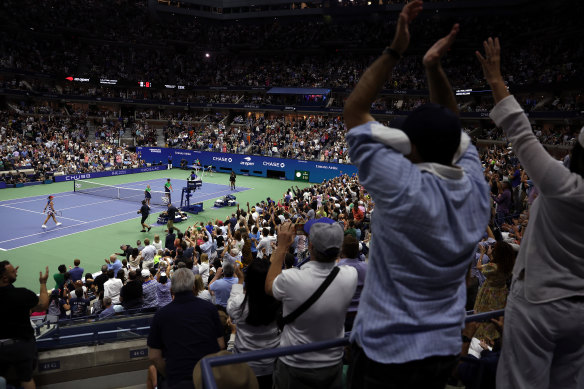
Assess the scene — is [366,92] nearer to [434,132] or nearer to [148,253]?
[434,132]

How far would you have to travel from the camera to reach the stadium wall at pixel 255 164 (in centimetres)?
3909

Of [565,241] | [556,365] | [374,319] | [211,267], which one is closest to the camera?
[374,319]

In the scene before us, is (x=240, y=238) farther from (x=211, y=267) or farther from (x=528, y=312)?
(x=528, y=312)

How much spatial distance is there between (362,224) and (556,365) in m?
12.3

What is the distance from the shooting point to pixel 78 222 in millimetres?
22844

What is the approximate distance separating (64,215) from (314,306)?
2515cm

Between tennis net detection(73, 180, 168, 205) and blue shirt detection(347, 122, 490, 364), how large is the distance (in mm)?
27624

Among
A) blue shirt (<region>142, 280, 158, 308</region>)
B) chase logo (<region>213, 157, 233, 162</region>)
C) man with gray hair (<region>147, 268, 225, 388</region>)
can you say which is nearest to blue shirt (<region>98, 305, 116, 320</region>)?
blue shirt (<region>142, 280, 158, 308</region>)

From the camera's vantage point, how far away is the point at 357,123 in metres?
1.89

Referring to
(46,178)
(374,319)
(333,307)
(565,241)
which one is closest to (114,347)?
(333,307)

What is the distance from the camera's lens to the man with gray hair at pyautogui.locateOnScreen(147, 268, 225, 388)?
391 centimetres

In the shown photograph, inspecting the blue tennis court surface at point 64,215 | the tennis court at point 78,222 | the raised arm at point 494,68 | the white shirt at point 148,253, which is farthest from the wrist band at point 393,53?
the blue tennis court surface at point 64,215

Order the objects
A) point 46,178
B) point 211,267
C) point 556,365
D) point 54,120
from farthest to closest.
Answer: point 54,120 < point 46,178 < point 211,267 < point 556,365

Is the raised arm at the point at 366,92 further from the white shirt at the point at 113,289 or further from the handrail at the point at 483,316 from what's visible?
the white shirt at the point at 113,289
